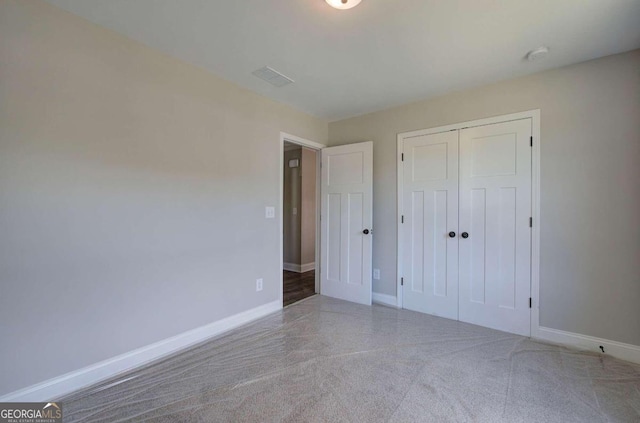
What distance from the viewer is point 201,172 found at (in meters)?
2.43

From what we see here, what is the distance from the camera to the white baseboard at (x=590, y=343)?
6.85 ft

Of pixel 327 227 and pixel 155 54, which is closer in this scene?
pixel 155 54

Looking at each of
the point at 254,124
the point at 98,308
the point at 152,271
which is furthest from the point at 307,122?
the point at 98,308

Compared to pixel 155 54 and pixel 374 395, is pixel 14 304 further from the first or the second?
pixel 374 395

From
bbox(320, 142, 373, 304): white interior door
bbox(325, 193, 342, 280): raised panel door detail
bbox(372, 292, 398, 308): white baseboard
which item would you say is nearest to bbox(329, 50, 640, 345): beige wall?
bbox(372, 292, 398, 308): white baseboard

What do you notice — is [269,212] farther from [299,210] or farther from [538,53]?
[538,53]

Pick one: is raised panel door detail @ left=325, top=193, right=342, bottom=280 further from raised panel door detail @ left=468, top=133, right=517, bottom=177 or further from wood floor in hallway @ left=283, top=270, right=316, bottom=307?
raised panel door detail @ left=468, top=133, right=517, bottom=177

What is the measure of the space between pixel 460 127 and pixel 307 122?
1.82m

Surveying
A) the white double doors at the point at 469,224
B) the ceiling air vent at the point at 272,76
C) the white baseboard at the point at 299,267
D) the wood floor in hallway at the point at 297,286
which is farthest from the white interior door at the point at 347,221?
the white baseboard at the point at 299,267

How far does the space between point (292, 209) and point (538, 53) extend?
4109 millimetres

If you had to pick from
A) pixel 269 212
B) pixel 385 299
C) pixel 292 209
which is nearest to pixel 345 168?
pixel 269 212

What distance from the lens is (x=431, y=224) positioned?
9.94 ft

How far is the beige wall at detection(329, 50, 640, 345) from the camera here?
210 cm
